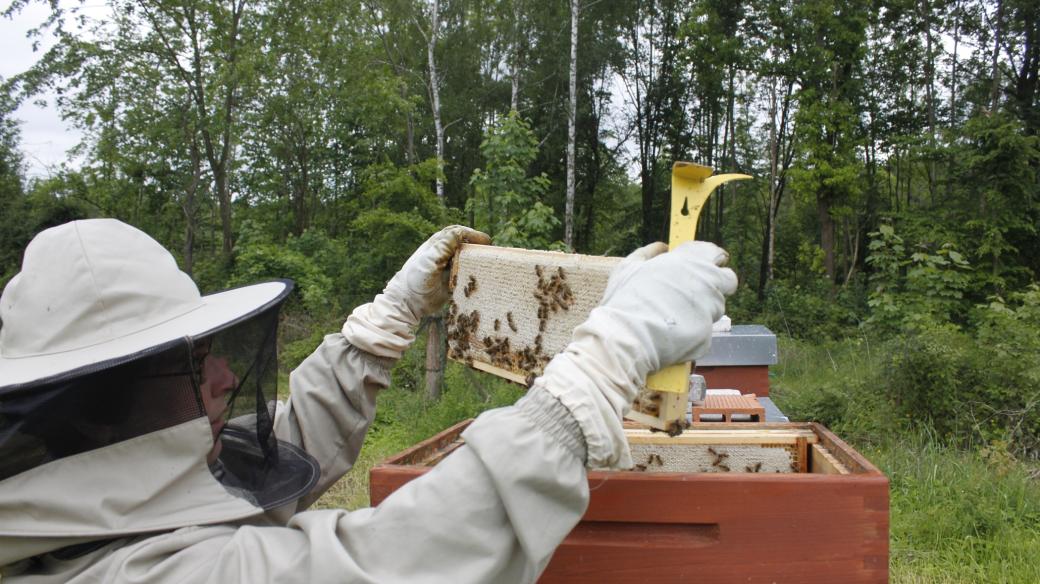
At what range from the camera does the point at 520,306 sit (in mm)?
1744

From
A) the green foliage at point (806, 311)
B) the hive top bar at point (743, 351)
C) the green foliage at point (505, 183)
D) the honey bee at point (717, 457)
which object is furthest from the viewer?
the green foliage at point (806, 311)

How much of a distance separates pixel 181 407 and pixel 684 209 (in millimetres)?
943

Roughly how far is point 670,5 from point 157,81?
52.2 feet

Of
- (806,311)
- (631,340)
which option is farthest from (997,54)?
(631,340)

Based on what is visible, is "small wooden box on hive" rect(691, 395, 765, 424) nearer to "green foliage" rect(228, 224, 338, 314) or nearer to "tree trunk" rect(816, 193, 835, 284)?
"green foliage" rect(228, 224, 338, 314)

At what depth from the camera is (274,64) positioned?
15359 millimetres

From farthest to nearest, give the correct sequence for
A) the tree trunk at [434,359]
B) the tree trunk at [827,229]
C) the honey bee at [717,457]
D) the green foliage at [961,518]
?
1. the tree trunk at [827,229]
2. the tree trunk at [434,359]
3. the green foliage at [961,518]
4. the honey bee at [717,457]

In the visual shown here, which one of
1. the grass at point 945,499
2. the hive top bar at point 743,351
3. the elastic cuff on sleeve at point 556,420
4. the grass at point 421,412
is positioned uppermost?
the elastic cuff on sleeve at point 556,420

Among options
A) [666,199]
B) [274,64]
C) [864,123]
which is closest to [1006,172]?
[864,123]

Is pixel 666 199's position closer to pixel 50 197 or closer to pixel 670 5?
pixel 670 5

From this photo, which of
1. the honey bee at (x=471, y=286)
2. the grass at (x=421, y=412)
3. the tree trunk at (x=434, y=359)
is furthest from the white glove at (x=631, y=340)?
the tree trunk at (x=434, y=359)

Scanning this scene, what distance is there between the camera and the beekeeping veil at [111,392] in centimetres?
101

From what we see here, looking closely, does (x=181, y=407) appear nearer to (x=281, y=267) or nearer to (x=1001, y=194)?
(x=281, y=267)

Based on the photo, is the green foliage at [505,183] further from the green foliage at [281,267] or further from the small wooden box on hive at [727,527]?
the green foliage at [281,267]
